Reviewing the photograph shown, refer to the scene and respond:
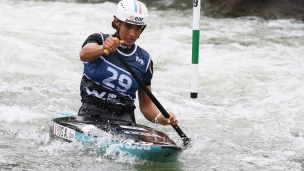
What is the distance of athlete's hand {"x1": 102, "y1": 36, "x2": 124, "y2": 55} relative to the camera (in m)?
4.39

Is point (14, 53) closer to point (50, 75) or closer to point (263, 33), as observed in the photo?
point (50, 75)

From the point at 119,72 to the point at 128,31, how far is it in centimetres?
34

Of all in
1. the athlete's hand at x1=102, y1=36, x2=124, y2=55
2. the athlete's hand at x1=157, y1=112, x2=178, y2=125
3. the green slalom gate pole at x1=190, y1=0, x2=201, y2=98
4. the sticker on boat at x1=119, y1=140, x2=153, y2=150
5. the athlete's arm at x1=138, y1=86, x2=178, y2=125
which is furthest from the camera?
the green slalom gate pole at x1=190, y1=0, x2=201, y2=98

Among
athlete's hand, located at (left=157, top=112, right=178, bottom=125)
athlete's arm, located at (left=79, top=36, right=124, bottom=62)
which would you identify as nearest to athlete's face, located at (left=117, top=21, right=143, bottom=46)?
athlete's arm, located at (left=79, top=36, right=124, bottom=62)

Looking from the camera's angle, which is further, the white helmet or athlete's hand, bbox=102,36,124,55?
the white helmet

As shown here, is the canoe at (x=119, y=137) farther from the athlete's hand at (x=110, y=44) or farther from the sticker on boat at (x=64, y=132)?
the athlete's hand at (x=110, y=44)

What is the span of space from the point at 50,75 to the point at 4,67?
80 cm

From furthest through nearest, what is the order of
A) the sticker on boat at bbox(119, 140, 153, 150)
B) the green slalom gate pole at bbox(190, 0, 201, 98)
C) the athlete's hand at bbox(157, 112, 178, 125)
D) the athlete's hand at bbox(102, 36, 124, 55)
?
the green slalom gate pole at bbox(190, 0, 201, 98), the athlete's hand at bbox(157, 112, 178, 125), the sticker on boat at bbox(119, 140, 153, 150), the athlete's hand at bbox(102, 36, 124, 55)

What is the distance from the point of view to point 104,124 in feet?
16.0

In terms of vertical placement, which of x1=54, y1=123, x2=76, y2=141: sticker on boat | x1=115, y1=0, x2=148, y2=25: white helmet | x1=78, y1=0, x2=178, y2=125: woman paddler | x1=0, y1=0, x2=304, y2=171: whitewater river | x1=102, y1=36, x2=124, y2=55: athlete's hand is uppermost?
x1=115, y1=0, x2=148, y2=25: white helmet

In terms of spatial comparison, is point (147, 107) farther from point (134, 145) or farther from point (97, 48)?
point (97, 48)

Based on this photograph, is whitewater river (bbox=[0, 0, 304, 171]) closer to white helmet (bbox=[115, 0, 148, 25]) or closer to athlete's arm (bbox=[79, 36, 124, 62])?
athlete's arm (bbox=[79, 36, 124, 62])

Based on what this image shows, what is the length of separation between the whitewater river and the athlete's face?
894 millimetres

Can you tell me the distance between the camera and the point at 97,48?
4566mm
